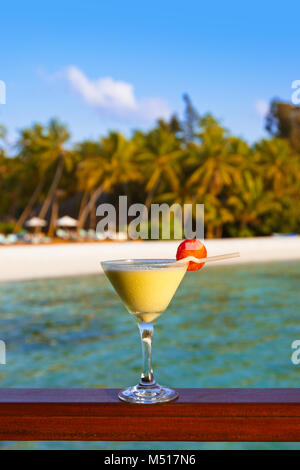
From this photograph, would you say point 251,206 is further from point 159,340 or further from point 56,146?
point 159,340

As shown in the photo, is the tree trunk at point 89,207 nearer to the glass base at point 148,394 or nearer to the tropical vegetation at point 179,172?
the tropical vegetation at point 179,172

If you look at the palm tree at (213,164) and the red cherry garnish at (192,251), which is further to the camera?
the palm tree at (213,164)

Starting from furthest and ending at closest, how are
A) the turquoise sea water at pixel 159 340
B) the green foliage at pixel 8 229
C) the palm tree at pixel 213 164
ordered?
the green foliage at pixel 8 229 < the palm tree at pixel 213 164 < the turquoise sea water at pixel 159 340

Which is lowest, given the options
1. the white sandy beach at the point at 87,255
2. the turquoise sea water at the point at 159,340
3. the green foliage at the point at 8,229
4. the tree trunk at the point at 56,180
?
the turquoise sea water at the point at 159,340

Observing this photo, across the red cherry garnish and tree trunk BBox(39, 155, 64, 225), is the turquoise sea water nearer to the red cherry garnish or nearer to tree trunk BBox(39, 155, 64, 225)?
the red cherry garnish

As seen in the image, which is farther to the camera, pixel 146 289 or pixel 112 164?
pixel 112 164

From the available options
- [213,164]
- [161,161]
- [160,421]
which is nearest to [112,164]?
[161,161]

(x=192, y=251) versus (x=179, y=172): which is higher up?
(x=179, y=172)

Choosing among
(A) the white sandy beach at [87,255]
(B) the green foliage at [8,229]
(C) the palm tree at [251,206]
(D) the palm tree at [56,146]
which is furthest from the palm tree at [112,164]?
(A) the white sandy beach at [87,255]
